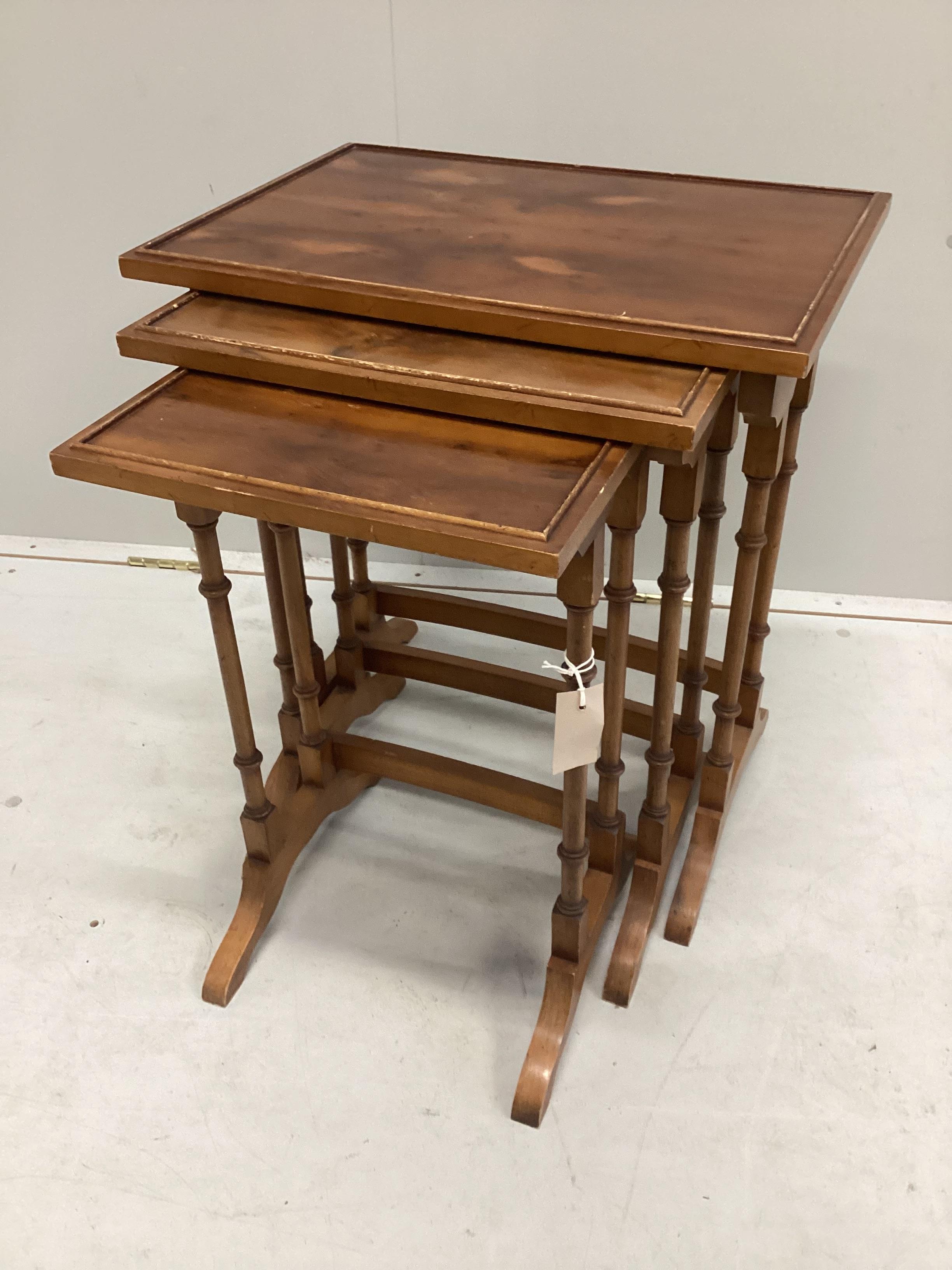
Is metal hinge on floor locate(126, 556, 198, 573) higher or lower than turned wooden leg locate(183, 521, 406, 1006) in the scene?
lower

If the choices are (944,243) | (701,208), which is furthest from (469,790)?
(944,243)

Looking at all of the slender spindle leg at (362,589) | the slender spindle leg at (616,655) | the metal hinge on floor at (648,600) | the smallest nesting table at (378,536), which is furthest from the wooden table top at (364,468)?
the metal hinge on floor at (648,600)

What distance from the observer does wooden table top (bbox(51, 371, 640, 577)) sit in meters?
1.21

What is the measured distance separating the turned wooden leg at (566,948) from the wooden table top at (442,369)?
0.27m

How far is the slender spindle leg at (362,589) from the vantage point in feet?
7.39

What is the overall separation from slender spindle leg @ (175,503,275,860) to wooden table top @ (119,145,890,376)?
333mm

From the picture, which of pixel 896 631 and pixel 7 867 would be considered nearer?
pixel 7 867

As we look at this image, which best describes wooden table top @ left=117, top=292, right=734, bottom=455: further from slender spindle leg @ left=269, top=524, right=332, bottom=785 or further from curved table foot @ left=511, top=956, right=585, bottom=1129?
curved table foot @ left=511, top=956, right=585, bottom=1129

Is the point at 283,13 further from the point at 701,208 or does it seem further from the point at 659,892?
the point at 659,892

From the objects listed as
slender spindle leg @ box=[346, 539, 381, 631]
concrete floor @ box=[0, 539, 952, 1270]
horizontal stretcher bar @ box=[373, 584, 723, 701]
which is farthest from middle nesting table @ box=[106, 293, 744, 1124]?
slender spindle leg @ box=[346, 539, 381, 631]

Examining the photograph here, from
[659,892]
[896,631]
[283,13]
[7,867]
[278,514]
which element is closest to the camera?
[278,514]

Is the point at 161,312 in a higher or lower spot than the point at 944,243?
higher

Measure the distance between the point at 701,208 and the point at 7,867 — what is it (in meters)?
1.60

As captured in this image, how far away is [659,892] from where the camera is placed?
1887mm
